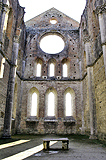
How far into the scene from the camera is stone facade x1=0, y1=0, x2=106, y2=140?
1012 cm

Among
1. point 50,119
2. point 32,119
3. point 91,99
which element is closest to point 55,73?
point 50,119

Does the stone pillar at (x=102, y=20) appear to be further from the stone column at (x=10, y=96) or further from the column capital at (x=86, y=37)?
the stone column at (x=10, y=96)

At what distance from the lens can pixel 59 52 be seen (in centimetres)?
1666

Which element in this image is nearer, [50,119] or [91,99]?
[91,99]

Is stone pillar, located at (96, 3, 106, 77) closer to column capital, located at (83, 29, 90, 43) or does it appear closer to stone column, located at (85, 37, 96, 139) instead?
stone column, located at (85, 37, 96, 139)

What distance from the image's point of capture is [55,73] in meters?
15.9

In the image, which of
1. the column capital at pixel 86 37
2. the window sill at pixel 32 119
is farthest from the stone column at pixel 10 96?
the column capital at pixel 86 37

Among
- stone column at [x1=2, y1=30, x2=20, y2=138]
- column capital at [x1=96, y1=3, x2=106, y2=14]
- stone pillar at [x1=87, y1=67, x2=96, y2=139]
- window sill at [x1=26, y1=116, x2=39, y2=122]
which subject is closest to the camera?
column capital at [x1=96, y1=3, x2=106, y2=14]

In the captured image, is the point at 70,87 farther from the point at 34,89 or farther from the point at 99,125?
the point at 99,125

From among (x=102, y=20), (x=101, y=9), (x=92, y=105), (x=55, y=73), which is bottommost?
(x=92, y=105)

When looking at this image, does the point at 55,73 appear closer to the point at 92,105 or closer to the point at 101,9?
the point at 92,105

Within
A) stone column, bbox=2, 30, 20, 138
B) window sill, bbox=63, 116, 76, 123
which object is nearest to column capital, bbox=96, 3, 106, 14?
stone column, bbox=2, 30, 20, 138

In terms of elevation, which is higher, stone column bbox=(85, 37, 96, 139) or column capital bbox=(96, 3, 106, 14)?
column capital bbox=(96, 3, 106, 14)

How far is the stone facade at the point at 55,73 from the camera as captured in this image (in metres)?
10.1
